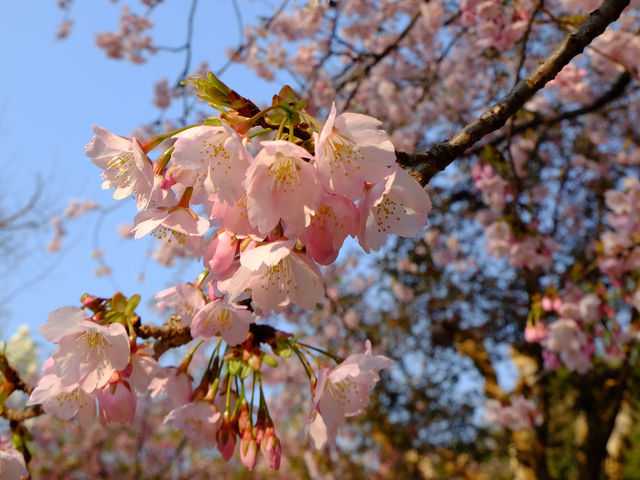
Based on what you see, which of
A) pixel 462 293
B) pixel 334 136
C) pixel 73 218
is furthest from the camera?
pixel 73 218

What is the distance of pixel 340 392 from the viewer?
47.0 inches

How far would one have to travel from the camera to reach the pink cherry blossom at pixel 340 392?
1.11 metres

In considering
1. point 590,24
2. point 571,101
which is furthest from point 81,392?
point 571,101

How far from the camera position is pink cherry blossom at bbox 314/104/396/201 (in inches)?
29.8

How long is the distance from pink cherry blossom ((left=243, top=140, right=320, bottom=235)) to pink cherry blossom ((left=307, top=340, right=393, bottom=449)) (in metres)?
0.46

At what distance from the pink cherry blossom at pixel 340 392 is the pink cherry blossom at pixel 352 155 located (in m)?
0.46

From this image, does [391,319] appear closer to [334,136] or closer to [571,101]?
[571,101]

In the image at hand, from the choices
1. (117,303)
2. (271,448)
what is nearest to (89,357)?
(117,303)

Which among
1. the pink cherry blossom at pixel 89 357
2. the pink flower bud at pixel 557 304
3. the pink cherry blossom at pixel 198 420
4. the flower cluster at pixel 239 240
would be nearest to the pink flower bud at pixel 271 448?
the flower cluster at pixel 239 240

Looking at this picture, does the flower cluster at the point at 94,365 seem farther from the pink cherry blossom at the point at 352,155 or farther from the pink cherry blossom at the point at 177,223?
the pink cherry blossom at the point at 352,155

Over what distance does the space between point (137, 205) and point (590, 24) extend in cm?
106

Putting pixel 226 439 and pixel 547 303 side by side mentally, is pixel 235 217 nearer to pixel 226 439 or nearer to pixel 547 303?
pixel 226 439

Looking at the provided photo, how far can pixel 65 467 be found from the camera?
7332 mm

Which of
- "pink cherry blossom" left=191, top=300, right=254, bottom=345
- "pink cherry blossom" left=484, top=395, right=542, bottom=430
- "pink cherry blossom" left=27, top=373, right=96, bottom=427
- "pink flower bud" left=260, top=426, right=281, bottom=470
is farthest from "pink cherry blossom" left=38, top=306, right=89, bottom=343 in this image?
"pink cherry blossom" left=484, top=395, right=542, bottom=430
